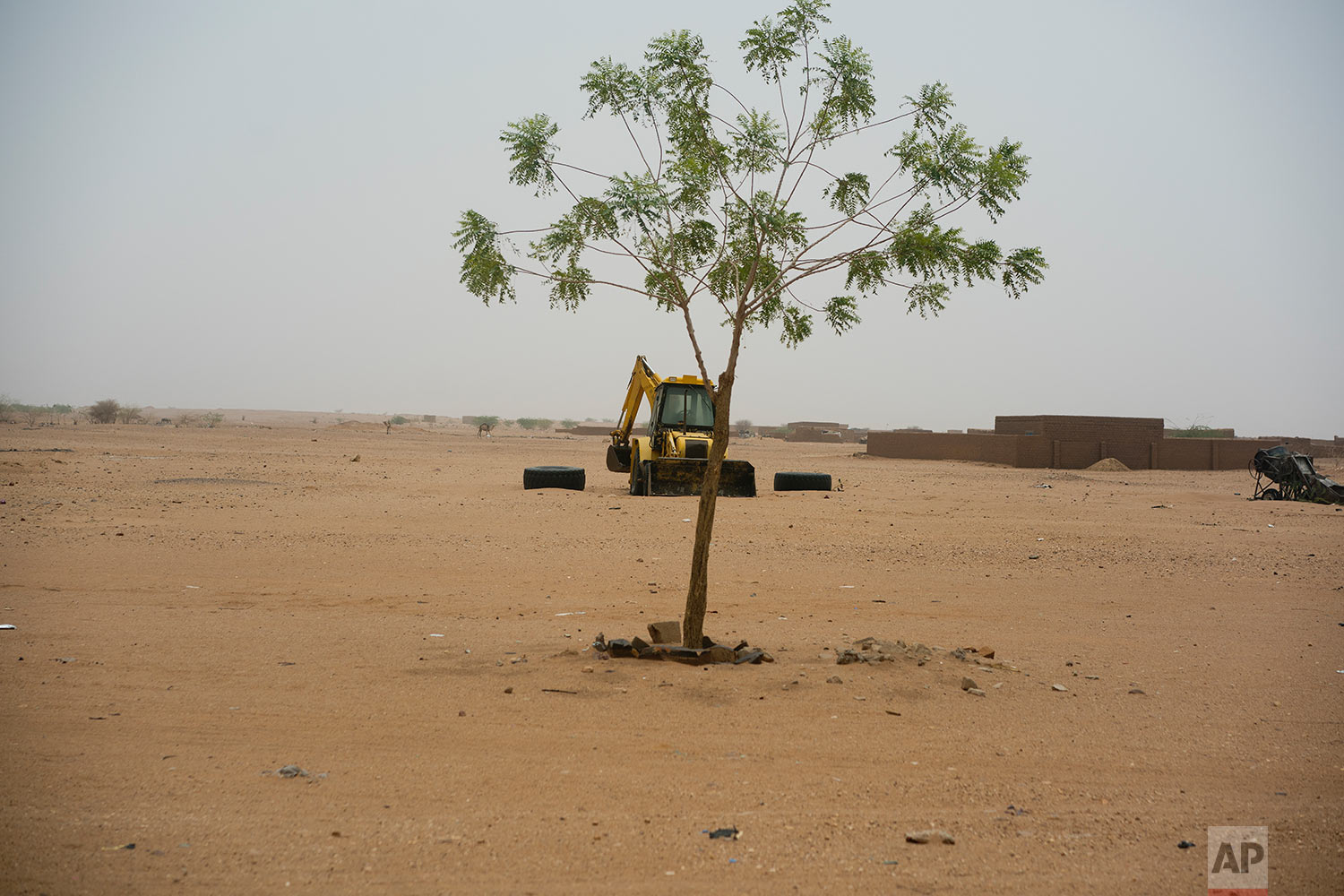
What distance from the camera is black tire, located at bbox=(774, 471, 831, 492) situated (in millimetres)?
23703

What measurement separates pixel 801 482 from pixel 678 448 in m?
4.53

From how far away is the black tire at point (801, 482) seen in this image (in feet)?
77.8

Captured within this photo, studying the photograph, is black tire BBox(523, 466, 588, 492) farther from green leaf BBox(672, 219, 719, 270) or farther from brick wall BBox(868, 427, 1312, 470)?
brick wall BBox(868, 427, 1312, 470)

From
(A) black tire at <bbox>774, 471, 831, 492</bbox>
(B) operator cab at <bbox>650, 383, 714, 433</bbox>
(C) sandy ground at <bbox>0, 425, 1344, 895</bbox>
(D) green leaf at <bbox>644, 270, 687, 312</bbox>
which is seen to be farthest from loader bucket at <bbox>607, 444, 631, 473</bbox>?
(D) green leaf at <bbox>644, 270, 687, 312</bbox>

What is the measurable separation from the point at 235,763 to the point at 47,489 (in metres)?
18.7

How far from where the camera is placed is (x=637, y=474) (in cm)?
2138

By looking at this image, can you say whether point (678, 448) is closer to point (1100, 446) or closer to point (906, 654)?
point (906, 654)

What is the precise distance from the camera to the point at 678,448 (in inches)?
818

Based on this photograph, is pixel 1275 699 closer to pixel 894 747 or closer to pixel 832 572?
pixel 894 747

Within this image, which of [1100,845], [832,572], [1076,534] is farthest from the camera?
[1076,534]

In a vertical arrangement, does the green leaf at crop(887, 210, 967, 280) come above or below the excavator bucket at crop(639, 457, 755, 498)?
above

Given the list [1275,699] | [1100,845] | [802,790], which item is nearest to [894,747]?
[802,790]

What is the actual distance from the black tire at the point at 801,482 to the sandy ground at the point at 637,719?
8996mm

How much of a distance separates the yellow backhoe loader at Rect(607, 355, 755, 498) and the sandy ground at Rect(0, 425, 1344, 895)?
237 inches
